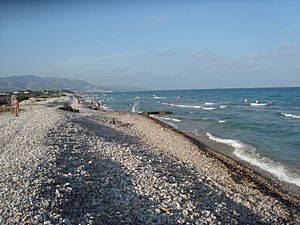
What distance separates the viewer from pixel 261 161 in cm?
1869

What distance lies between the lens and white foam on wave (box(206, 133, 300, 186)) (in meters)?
15.7

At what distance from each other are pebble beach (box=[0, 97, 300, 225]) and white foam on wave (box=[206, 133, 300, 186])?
1.56 meters

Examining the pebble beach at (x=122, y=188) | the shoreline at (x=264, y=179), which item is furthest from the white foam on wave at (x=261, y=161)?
the pebble beach at (x=122, y=188)

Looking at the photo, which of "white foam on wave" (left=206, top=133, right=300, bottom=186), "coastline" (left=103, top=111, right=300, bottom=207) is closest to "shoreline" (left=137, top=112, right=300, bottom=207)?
"coastline" (left=103, top=111, right=300, bottom=207)

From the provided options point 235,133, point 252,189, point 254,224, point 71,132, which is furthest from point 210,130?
point 254,224

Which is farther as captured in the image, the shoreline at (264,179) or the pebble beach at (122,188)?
the shoreline at (264,179)

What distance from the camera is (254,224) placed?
9.28m

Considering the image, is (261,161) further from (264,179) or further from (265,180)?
(265,180)

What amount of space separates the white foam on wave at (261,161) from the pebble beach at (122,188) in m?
1.56

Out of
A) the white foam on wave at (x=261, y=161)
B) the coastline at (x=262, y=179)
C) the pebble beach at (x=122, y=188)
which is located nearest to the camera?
the pebble beach at (x=122, y=188)

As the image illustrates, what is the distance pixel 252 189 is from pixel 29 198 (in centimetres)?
870

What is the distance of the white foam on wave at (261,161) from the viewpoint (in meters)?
15.7

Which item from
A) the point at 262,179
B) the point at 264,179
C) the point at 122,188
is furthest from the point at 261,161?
the point at 122,188

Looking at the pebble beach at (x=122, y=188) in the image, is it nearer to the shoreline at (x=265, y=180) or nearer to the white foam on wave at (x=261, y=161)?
the shoreline at (x=265, y=180)
